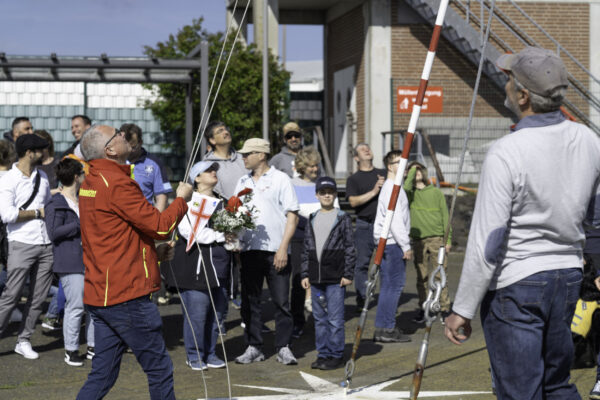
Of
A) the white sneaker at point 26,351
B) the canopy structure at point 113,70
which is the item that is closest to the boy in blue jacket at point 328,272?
the white sneaker at point 26,351

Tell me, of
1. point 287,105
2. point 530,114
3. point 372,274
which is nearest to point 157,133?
point 287,105

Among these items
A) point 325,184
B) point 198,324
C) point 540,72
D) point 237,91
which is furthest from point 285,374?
point 237,91

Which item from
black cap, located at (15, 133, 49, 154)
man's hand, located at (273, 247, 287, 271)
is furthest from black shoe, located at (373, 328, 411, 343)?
black cap, located at (15, 133, 49, 154)

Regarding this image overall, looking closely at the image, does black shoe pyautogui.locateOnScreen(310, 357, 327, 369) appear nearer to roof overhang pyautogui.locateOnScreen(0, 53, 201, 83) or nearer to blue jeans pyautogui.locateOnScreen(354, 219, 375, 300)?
blue jeans pyautogui.locateOnScreen(354, 219, 375, 300)

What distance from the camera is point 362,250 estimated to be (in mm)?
10328

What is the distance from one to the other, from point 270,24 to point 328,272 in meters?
17.1

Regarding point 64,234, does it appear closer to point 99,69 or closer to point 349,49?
point 99,69

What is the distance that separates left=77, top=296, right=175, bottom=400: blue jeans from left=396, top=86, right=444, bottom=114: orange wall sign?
56.8 feet

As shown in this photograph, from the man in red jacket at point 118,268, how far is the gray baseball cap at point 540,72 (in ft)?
7.30

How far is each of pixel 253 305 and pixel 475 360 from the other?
1941 mm

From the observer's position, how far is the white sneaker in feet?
25.6

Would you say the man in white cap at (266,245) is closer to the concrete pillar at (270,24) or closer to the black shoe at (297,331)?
the black shoe at (297,331)

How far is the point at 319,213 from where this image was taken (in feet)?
25.8

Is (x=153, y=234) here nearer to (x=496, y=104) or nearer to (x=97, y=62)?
(x=97, y=62)
